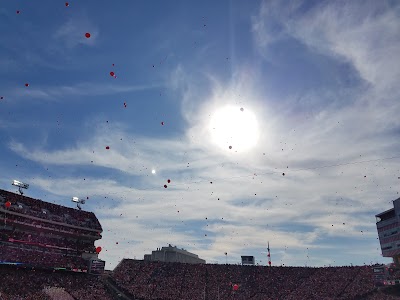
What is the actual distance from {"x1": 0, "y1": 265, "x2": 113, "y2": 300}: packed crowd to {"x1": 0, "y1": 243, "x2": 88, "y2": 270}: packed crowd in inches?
54.2

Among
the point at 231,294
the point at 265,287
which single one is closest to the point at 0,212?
the point at 231,294

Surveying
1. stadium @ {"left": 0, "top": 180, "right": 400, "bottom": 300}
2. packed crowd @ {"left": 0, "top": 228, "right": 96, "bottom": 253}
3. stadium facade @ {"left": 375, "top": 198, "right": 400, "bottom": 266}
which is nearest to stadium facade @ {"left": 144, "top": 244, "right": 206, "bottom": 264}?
stadium @ {"left": 0, "top": 180, "right": 400, "bottom": 300}

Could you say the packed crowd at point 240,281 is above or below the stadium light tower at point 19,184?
below

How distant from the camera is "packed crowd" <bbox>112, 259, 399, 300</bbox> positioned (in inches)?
2480

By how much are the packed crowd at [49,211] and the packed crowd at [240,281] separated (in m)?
11.8

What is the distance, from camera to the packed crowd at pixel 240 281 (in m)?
63.0

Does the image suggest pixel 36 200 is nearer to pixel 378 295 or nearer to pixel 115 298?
pixel 115 298

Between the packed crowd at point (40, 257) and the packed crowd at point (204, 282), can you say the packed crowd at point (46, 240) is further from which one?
the packed crowd at point (204, 282)

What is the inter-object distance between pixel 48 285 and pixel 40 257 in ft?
21.0

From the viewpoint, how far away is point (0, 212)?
179 feet

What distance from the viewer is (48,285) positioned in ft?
175

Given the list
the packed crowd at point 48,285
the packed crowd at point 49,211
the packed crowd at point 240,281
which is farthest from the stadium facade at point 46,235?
the packed crowd at point 240,281

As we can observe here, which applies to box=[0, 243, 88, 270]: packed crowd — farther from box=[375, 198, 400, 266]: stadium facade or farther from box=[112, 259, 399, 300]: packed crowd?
box=[375, 198, 400, 266]: stadium facade

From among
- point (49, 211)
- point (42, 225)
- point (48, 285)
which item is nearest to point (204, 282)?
point (48, 285)
